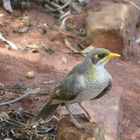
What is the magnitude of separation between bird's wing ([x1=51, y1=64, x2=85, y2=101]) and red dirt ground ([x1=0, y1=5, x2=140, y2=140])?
3.38 ft

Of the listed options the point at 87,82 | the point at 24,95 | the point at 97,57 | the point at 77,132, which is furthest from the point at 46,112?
the point at 24,95

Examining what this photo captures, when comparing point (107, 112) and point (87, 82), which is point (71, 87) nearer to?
point (87, 82)

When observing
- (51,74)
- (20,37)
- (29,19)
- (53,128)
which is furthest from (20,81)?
(29,19)

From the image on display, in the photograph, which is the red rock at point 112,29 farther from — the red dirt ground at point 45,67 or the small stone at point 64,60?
the small stone at point 64,60

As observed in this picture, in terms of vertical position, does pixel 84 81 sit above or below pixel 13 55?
above

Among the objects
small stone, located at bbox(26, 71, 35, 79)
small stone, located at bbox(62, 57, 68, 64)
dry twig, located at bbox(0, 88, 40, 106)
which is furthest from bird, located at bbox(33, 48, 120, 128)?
small stone, located at bbox(62, 57, 68, 64)

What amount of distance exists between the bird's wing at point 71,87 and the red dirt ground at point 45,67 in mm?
1029

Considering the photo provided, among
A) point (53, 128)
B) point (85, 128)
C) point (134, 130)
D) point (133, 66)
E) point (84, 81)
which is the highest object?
point (84, 81)

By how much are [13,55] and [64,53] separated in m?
1.16

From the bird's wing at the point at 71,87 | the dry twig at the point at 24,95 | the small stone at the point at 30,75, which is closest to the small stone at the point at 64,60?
the small stone at the point at 30,75

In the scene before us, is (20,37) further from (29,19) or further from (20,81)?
(20,81)

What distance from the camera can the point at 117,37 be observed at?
10.3 meters

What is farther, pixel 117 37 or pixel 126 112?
pixel 117 37

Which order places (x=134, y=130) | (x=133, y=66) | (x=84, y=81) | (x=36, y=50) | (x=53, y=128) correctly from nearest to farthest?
(x=84, y=81)
(x=53, y=128)
(x=134, y=130)
(x=36, y=50)
(x=133, y=66)
